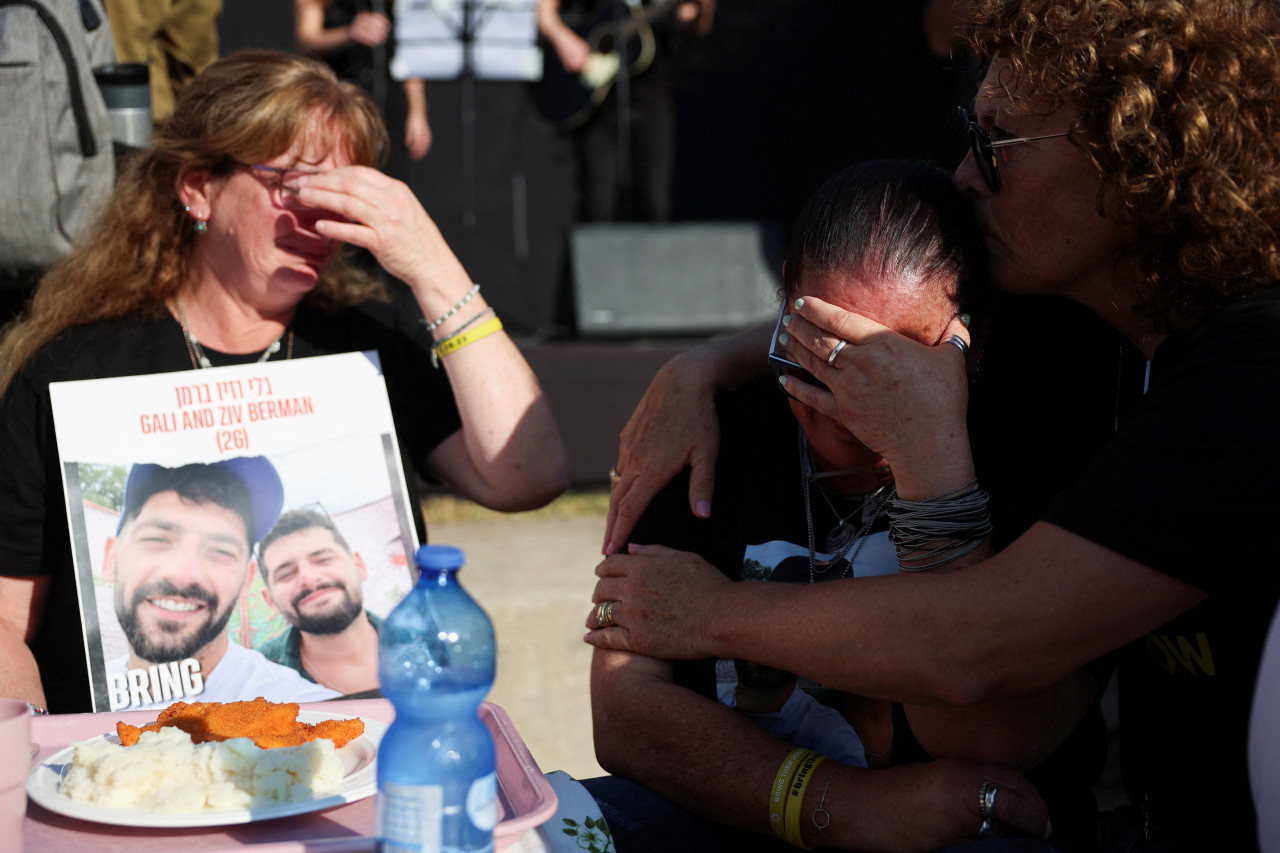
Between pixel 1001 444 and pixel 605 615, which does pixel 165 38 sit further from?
pixel 1001 444

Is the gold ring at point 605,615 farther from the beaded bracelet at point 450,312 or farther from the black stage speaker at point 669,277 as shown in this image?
the black stage speaker at point 669,277

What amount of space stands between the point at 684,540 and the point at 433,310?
716 mm

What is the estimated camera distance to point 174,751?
1.03m

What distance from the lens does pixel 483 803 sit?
90cm

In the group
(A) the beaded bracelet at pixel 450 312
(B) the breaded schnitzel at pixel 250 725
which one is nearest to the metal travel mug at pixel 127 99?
(A) the beaded bracelet at pixel 450 312

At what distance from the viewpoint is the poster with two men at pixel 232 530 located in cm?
163

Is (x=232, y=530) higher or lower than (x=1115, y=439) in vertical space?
lower

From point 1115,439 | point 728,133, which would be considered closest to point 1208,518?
point 1115,439

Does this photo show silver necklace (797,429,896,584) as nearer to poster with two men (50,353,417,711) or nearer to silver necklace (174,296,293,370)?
poster with two men (50,353,417,711)

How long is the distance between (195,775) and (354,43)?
511cm

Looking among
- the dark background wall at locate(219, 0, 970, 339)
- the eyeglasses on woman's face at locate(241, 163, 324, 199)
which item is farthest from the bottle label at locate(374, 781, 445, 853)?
the dark background wall at locate(219, 0, 970, 339)

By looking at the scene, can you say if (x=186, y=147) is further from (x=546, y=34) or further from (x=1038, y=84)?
(x=546, y=34)

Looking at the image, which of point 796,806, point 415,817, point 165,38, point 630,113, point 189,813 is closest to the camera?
point 415,817

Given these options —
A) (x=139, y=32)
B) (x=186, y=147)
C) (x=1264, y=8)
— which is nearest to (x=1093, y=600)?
(x=1264, y=8)
